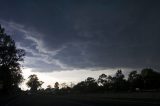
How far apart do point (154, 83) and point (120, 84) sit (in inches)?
1316

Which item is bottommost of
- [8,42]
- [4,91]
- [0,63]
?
[4,91]

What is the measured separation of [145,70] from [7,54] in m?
101

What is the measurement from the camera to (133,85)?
16250 centimetres

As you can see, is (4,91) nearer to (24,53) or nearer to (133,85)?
(24,53)

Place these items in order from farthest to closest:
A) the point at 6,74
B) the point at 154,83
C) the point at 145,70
Result: 1. the point at 145,70
2. the point at 154,83
3. the point at 6,74

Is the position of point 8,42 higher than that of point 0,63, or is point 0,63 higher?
point 8,42

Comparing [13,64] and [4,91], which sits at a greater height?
[13,64]

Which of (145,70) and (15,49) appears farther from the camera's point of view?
(145,70)

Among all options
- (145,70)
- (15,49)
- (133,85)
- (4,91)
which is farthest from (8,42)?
(145,70)

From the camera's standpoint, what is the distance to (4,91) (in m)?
112

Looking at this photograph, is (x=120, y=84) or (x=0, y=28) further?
(x=120, y=84)

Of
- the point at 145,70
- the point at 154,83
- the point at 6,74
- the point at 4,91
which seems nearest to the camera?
the point at 6,74

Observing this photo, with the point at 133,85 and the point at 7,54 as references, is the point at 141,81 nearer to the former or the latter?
the point at 133,85

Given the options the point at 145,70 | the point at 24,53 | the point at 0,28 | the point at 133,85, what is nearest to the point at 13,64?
the point at 24,53
